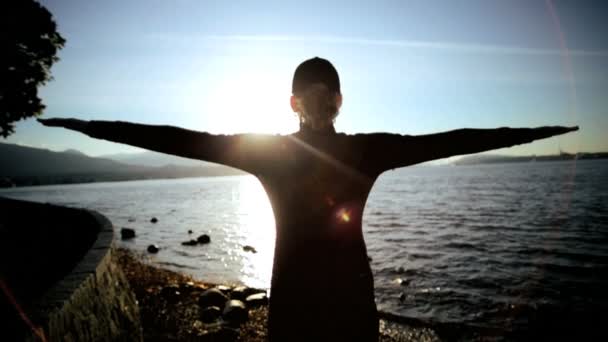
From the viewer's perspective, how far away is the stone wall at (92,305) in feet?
11.0

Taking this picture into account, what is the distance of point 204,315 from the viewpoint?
1005cm

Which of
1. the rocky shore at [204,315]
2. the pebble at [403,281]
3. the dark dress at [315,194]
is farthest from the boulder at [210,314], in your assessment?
the dark dress at [315,194]

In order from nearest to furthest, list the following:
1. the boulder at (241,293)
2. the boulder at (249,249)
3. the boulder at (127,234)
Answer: the boulder at (241,293) < the boulder at (249,249) < the boulder at (127,234)

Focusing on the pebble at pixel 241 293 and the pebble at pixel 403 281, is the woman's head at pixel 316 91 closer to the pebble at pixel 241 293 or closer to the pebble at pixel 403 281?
the pebble at pixel 241 293

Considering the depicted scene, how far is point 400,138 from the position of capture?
193cm

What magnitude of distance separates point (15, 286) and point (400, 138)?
8534mm

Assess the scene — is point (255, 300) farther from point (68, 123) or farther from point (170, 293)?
point (68, 123)

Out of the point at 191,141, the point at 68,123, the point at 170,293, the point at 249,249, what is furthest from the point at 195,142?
the point at 249,249

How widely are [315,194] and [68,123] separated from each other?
1.63 metres

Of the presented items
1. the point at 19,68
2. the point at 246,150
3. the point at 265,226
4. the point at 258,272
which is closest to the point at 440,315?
the point at 258,272

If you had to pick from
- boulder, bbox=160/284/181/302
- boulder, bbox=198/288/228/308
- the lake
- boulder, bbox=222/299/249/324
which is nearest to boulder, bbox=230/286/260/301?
boulder, bbox=198/288/228/308

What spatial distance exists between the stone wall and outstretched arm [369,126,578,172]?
11.6 ft

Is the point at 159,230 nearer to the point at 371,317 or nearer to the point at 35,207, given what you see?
the point at 35,207

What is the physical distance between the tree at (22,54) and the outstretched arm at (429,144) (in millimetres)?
14953
